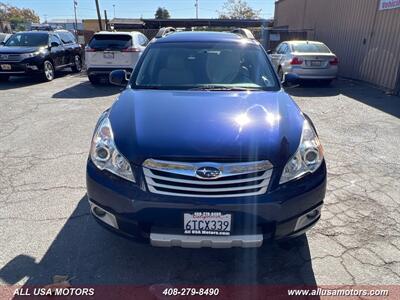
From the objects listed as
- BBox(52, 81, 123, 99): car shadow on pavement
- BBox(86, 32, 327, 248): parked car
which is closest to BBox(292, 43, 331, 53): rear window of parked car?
BBox(52, 81, 123, 99): car shadow on pavement

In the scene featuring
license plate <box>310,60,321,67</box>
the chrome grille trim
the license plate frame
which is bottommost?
the license plate frame

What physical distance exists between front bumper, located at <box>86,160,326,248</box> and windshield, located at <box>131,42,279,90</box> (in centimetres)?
147

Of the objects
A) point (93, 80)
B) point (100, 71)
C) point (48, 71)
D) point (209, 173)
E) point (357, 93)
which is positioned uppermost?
point (209, 173)

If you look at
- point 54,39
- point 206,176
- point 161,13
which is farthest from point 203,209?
point 161,13

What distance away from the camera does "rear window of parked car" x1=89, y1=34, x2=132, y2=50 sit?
1038 centimetres

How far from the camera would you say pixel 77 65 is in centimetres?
1494

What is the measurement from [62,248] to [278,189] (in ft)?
6.28

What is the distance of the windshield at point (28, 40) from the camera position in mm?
11890

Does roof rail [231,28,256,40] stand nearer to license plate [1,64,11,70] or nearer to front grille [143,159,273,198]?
front grille [143,159,273,198]

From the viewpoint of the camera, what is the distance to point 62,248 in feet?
9.44

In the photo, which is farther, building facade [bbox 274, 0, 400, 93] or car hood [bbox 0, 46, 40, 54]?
car hood [bbox 0, 46, 40, 54]

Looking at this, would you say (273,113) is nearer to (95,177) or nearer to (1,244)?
(95,177)

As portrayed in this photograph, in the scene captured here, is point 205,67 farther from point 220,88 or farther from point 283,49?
point 283,49

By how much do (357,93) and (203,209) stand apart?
31.3ft
